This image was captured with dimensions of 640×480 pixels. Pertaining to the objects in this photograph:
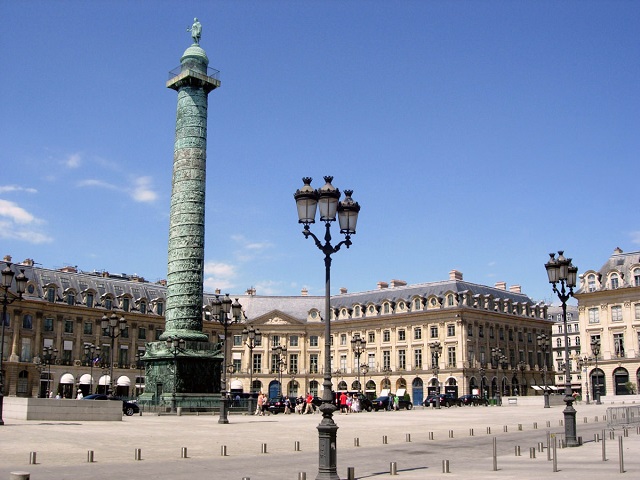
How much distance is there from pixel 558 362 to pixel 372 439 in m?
92.5

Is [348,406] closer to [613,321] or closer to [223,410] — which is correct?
[223,410]

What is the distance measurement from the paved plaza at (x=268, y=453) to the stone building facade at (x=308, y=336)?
158 ft

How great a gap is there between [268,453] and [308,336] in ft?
238

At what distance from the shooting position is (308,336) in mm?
90875

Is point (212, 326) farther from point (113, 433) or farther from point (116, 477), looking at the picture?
point (116, 477)

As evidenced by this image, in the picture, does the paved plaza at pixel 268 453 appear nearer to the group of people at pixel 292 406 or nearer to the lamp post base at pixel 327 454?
the lamp post base at pixel 327 454

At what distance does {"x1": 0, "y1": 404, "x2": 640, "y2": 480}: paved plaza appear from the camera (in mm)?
14000

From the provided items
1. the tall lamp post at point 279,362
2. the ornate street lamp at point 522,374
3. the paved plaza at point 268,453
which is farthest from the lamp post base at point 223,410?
the ornate street lamp at point 522,374

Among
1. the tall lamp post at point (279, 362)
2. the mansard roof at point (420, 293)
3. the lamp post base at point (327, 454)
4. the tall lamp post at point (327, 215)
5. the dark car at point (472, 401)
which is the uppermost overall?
the mansard roof at point (420, 293)

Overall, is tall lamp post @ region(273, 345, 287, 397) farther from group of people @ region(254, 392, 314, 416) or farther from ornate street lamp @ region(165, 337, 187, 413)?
ornate street lamp @ region(165, 337, 187, 413)

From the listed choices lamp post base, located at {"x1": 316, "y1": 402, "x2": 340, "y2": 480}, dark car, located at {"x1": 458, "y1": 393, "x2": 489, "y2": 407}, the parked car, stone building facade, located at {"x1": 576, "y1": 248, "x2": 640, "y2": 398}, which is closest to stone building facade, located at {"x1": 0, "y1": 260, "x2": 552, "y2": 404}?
stone building facade, located at {"x1": 576, "y1": 248, "x2": 640, "y2": 398}

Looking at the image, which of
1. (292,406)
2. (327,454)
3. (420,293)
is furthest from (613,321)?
(327,454)

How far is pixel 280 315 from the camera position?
9056 centimetres

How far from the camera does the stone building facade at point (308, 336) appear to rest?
72938 millimetres
